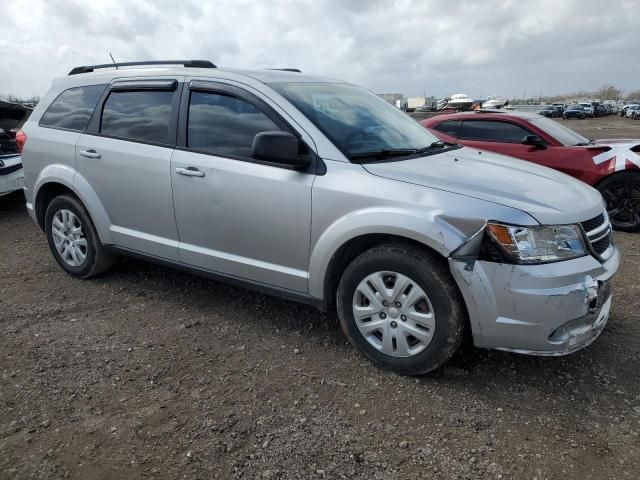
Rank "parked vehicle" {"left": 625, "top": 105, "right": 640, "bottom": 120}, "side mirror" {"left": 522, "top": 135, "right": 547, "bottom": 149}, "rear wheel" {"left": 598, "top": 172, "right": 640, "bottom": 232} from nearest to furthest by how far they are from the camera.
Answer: "rear wheel" {"left": 598, "top": 172, "right": 640, "bottom": 232}, "side mirror" {"left": 522, "top": 135, "right": 547, "bottom": 149}, "parked vehicle" {"left": 625, "top": 105, "right": 640, "bottom": 120}

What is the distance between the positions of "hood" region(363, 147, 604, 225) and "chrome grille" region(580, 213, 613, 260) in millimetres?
50

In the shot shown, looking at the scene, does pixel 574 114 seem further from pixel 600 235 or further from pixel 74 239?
pixel 74 239

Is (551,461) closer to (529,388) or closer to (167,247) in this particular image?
(529,388)

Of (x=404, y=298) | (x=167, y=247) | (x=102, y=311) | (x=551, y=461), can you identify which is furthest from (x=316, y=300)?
(x=102, y=311)

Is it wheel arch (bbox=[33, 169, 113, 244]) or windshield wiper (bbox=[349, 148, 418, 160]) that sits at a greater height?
windshield wiper (bbox=[349, 148, 418, 160])

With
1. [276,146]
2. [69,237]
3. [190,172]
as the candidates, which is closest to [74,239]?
[69,237]

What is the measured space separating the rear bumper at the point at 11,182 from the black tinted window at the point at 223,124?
4.52 m

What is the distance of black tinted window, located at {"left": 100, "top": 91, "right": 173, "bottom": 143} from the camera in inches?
150

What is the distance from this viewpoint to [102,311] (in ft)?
13.2

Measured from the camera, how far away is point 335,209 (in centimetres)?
302

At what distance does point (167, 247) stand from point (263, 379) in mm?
1353

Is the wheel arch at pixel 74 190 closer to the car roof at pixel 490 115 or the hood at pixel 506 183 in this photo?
the hood at pixel 506 183

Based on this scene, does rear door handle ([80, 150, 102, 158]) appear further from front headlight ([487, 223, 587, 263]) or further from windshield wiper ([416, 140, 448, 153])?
front headlight ([487, 223, 587, 263])

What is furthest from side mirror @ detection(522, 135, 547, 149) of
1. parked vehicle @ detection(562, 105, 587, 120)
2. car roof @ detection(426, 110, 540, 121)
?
parked vehicle @ detection(562, 105, 587, 120)
